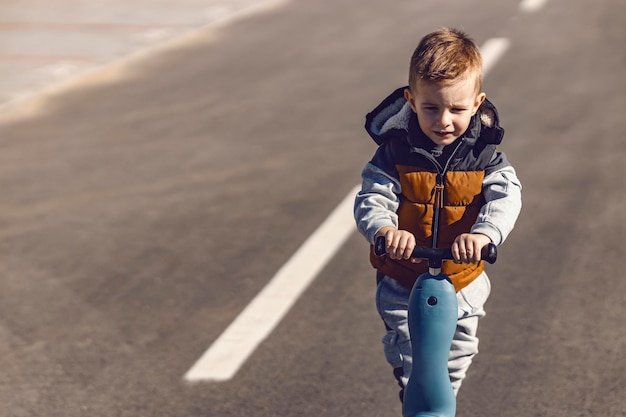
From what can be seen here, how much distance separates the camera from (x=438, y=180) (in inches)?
179

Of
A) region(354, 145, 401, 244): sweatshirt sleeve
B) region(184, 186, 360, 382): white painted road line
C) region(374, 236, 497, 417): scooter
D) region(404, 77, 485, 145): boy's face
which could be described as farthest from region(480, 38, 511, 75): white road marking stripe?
region(374, 236, 497, 417): scooter

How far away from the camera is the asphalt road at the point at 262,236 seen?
20.4 ft

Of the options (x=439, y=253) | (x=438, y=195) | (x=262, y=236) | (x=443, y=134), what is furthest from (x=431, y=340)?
(x=262, y=236)

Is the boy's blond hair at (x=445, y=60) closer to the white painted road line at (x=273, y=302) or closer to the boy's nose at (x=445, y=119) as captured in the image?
the boy's nose at (x=445, y=119)

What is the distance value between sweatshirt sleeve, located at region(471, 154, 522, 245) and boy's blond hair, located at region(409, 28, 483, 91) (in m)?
0.43

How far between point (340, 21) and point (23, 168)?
814cm

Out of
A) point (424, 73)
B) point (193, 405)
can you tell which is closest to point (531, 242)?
point (193, 405)

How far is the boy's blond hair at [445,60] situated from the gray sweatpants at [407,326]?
0.88 m

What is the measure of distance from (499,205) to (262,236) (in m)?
4.32

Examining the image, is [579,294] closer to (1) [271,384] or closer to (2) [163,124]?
(1) [271,384]

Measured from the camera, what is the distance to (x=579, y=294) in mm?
7414

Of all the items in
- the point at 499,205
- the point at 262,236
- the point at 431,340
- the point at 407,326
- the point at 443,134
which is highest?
the point at 443,134

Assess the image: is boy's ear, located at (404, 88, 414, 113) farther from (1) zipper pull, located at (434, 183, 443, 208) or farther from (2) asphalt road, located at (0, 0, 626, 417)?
(2) asphalt road, located at (0, 0, 626, 417)

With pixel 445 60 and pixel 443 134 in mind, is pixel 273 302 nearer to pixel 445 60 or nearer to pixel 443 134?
pixel 443 134
